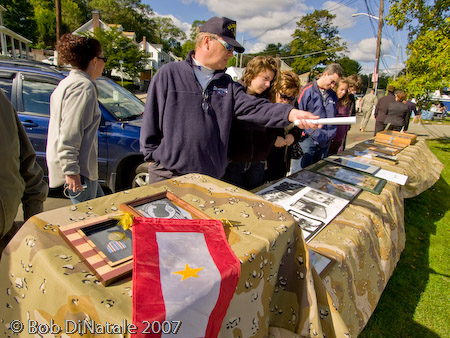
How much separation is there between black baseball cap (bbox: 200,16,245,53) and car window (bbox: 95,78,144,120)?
7.53 feet

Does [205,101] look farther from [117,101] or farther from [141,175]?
[117,101]

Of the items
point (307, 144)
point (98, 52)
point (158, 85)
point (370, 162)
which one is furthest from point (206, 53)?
point (370, 162)

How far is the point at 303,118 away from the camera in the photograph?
55.9 inches

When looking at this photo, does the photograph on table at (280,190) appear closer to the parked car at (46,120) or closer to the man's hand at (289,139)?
the man's hand at (289,139)

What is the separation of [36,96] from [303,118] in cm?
358

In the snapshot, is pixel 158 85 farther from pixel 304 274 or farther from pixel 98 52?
pixel 304 274

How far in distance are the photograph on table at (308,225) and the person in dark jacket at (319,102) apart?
1.80m

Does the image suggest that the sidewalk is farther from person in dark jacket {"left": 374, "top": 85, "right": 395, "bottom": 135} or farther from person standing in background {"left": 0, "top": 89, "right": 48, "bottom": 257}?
person standing in background {"left": 0, "top": 89, "right": 48, "bottom": 257}

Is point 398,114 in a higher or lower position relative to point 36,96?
higher

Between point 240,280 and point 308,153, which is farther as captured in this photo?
point 308,153

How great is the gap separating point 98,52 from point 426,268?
378 cm

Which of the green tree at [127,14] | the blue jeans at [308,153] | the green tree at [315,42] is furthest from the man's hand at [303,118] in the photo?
the green tree at [127,14]

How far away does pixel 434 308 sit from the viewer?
95.3 inches

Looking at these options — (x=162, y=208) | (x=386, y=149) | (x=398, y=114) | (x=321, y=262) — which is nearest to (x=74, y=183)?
(x=162, y=208)
